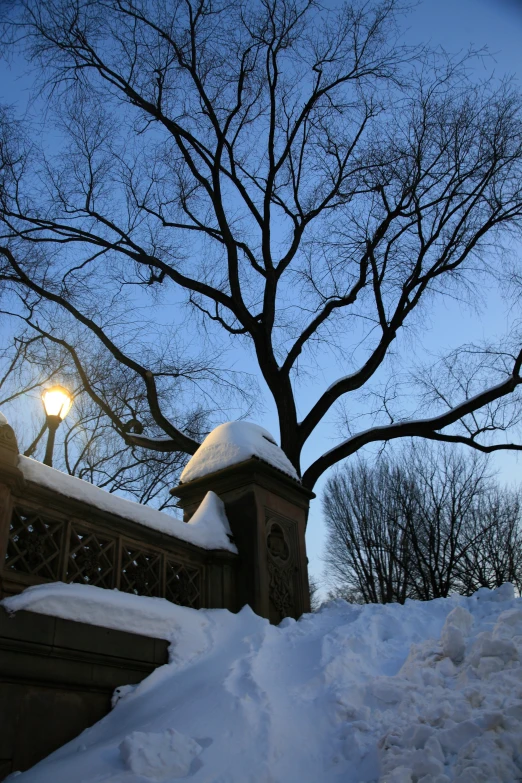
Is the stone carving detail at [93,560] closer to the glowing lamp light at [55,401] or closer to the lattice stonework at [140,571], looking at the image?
the lattice stonework at [140,571]

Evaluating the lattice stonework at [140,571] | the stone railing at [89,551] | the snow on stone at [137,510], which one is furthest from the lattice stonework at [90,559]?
the snow on stone at [137,510]

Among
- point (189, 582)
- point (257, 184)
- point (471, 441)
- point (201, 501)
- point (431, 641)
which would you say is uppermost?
point (257, 184)

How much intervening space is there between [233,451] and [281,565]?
1408mm

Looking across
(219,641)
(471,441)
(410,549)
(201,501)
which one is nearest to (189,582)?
(219,641)

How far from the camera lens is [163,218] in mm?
14320

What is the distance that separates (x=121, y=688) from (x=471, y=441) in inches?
376

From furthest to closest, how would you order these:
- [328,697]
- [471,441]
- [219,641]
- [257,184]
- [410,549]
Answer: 1. [410,549]
2. [257,184]
3. [471,441]
4. [219,641]
5. [328,697]

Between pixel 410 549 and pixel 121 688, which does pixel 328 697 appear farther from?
pixel 410 549

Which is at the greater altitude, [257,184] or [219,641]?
[257,184]

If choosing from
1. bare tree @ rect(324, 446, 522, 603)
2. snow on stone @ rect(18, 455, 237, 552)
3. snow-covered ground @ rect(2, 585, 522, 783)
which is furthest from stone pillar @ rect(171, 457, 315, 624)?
bare tree @ rect(324, 446, 522, 603)

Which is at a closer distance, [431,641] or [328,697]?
[328,697]

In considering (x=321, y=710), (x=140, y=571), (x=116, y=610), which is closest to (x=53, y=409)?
(x=140, y=571)

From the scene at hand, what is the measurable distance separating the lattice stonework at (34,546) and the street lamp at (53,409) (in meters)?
2.92

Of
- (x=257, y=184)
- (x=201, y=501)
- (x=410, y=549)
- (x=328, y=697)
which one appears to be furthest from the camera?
(x=410, y=549)
